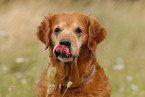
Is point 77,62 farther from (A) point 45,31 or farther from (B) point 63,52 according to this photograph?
(A) point 45,31

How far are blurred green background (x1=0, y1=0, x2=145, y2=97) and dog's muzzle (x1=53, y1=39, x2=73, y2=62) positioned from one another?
215 cm

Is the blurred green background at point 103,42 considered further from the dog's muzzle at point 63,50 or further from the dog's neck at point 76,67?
the dog's muzzle at point 63,50

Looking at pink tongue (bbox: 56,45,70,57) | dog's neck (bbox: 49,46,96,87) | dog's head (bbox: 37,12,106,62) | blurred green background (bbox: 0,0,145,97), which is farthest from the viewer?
blurred green background (bbox: 0,0,145,97)

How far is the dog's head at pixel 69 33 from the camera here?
3.10 m

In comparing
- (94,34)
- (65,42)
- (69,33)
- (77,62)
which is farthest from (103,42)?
(65,42)

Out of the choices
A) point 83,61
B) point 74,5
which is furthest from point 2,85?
point 74,5

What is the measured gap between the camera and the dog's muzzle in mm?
3004

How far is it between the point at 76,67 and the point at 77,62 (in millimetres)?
64

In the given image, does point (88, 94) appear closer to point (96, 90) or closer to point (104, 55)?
point (96, 90)

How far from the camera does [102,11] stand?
8.27 m

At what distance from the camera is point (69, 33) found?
329 cm

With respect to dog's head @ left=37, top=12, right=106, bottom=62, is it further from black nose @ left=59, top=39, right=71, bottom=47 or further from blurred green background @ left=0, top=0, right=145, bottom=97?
blurred green background @ left=0, top=0, right=145, bottom=97

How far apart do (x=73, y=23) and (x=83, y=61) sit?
0.47 metres

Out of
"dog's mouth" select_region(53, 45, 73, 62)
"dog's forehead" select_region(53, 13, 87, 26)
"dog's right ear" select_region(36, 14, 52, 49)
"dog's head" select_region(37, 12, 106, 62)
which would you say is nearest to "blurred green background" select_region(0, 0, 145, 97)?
"dog's right ear" select_region(36, 14, 52, 49)
